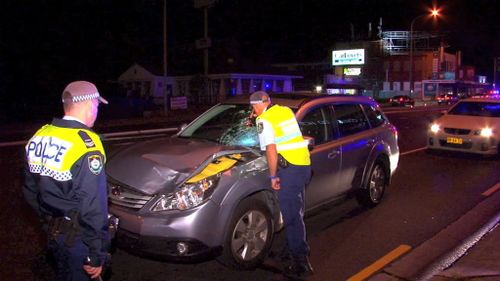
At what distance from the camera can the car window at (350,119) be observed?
6531 millimetres

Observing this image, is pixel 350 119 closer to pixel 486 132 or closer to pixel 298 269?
pixel 298 269

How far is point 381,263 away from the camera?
5262mm

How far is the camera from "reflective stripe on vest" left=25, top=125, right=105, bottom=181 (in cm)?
277

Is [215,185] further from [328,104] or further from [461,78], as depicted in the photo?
[461,78]

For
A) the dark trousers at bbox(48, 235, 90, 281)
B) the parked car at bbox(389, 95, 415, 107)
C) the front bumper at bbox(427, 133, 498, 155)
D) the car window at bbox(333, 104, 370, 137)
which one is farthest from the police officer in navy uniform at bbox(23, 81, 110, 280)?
the parked car at bbox(389, 95, 415, 107)

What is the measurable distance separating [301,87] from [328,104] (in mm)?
55990

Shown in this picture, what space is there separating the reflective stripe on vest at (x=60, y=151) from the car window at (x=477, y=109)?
12.2 m

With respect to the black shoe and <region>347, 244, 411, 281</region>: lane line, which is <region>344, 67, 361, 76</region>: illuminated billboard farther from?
the black shoe

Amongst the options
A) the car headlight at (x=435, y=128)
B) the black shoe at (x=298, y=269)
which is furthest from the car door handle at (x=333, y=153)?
the car headlight at (x=435, y=128)

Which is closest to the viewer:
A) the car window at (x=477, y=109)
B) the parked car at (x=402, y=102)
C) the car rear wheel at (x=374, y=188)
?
the car rear wheel at (x=374, y=188)

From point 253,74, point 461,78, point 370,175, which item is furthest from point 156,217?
point 461,78

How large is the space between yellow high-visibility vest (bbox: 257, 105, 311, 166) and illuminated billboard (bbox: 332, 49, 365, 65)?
62.8 metres

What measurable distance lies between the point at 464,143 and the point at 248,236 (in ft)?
29.6

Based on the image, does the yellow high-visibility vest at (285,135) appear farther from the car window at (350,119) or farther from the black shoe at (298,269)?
the car window at (350,119)
